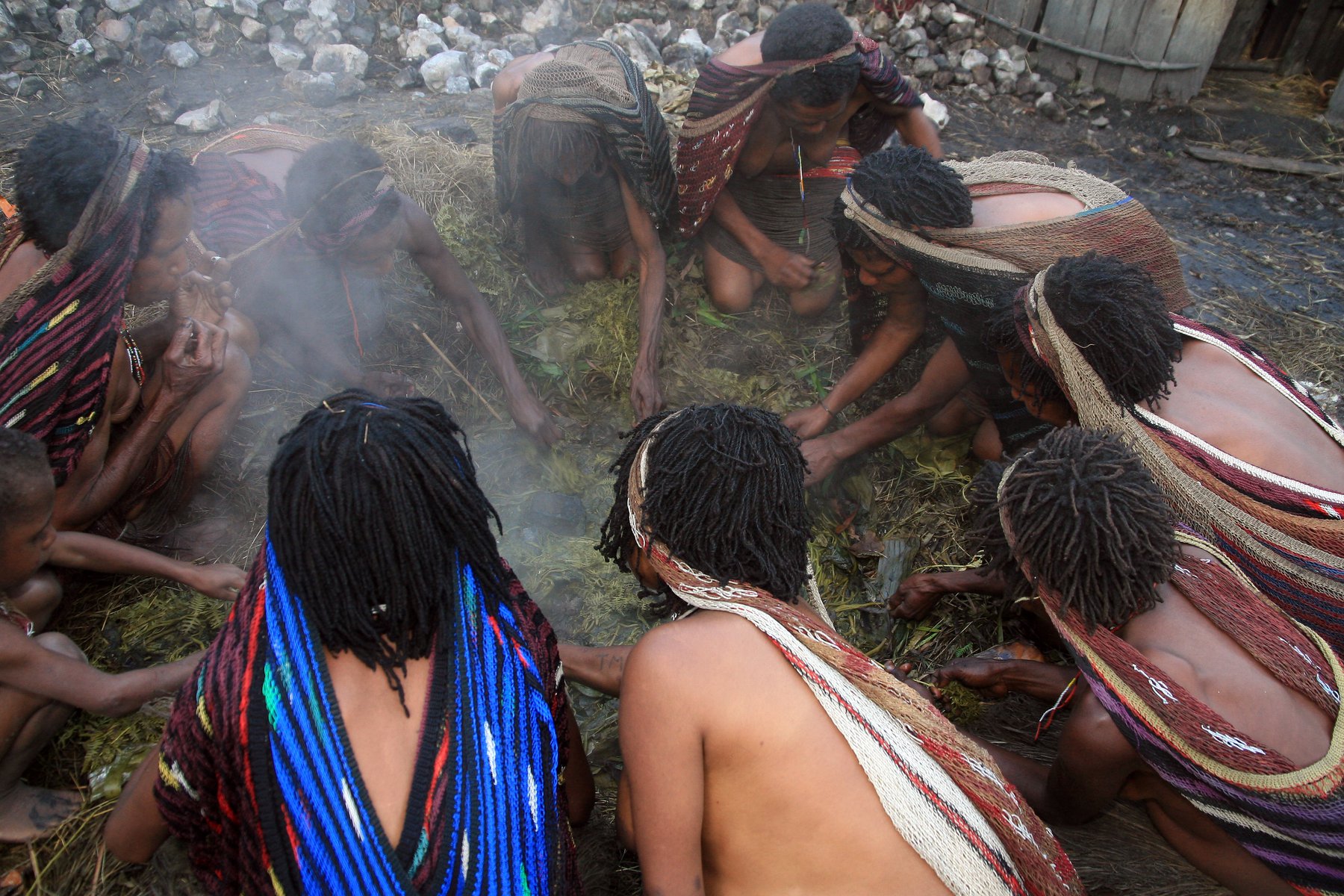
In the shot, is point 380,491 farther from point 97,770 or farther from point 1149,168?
point 1149,168

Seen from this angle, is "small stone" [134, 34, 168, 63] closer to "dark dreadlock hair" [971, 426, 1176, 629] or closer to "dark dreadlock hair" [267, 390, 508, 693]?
"dark dreadlock hair" [267, 390, 508, 693]

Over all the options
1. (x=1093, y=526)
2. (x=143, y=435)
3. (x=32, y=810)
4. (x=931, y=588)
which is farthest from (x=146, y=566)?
(x=1093, y=526)

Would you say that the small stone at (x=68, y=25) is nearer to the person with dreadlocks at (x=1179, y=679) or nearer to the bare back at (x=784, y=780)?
the bare back at (x=784, y=780)

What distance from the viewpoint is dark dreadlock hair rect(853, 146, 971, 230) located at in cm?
306

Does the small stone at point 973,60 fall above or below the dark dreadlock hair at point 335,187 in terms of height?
below

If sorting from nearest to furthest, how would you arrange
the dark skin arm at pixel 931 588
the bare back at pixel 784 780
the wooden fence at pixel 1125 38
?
the bare back at pixel 784 780 → the dark skin arm at pixel 931 588 → the wooden fence at pixel 1125 38

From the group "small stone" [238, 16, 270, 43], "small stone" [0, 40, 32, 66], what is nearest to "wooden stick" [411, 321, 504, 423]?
"small stone" [238, 16, 270, 43]

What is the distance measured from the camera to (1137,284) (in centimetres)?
243

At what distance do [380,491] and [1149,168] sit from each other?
6234 mm

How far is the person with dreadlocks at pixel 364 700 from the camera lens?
1.44 meters

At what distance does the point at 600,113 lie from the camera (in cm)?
360

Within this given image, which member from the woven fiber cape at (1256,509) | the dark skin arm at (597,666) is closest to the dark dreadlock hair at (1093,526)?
the woven fiber cape at (1256,509)

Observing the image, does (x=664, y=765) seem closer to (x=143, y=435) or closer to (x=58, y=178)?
(x=143, y=435)

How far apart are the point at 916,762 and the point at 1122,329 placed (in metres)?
1.47
